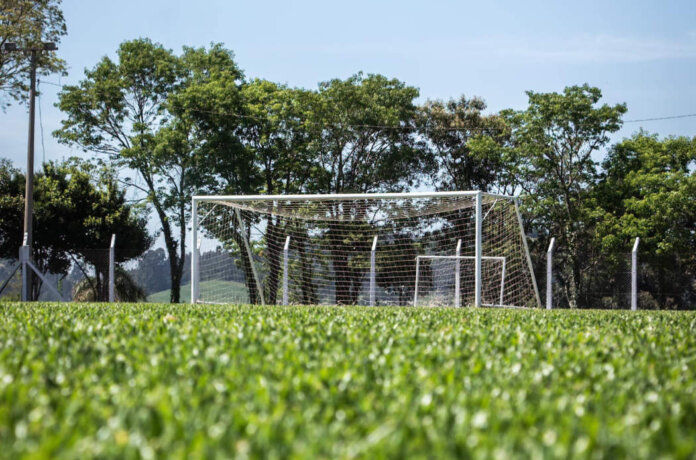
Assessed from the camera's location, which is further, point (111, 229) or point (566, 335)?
point (111, 229)

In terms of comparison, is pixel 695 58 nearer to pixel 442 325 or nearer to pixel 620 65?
pixel 620 65

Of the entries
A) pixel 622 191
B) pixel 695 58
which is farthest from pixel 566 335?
pixel 695 58

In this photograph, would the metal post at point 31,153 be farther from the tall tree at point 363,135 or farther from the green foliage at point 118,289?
the tall tree at point 363,135

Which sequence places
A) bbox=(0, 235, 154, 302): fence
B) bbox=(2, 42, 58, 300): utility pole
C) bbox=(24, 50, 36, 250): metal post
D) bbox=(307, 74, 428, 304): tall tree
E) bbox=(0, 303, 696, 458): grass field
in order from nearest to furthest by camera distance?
bbox=(0, 303, 696, 458): grass field < bbox=(2, 42, 58, 300): utility pole < bbox=(24, 50, 36, 250): metal post < bbox=(0, 235, 154, 302): fence < bbox=(307, 74, 428, 304): tall tree

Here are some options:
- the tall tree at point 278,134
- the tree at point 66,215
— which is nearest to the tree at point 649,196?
the tall tree at point 278,134

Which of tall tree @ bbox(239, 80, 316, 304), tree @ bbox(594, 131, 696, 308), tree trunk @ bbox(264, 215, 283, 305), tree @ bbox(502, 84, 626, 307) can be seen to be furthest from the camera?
tall tree @ bbox(239, 80, 316, 304)

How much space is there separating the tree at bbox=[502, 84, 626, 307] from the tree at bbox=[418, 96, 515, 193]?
2.82 m

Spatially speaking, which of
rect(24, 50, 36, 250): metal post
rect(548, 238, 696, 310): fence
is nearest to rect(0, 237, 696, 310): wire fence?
rect(548, 238, 696, 310): fence

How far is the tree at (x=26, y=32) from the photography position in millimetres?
22625

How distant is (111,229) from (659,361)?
23.9m

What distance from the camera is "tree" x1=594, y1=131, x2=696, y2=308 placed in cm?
2291

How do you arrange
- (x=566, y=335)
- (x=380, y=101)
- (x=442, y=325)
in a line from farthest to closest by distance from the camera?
(x=380, y=101) → (x=442, y=325) → (x=566, y=335)

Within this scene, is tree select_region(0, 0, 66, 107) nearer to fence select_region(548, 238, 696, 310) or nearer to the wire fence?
the wire fence

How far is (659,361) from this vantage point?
3885 mm
